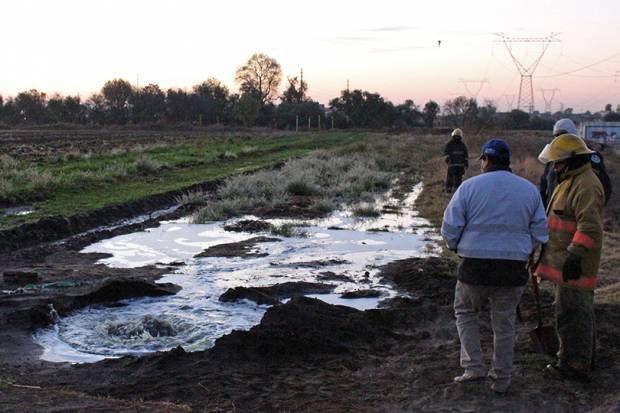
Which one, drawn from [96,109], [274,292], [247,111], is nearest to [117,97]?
[96,109]

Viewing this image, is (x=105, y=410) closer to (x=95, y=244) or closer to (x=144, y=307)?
(x=144, y=307)

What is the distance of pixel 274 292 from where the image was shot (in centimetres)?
962

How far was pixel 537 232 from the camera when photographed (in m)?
5.38

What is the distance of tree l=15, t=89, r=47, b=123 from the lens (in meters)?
95.1

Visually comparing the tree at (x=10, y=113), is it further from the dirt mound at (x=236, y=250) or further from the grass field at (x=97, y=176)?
the dirt mound at (x=236, y=250)

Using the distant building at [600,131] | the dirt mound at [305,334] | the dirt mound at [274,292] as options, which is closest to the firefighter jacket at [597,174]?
the dirt mound at [305,334]

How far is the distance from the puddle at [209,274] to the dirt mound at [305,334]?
80cm

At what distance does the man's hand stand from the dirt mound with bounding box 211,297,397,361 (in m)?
2.32

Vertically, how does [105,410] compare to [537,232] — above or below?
below

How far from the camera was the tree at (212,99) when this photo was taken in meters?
97.4

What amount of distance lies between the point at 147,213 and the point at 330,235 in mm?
5325

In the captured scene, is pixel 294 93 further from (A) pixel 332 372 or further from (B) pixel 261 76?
(A) pixel 332 372

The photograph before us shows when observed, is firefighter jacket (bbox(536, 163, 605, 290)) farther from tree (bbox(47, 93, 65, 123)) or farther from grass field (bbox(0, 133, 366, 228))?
tree (bbox(47, 93, 65, 123))

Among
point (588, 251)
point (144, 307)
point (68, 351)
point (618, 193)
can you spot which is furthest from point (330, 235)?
point (618, 193)
